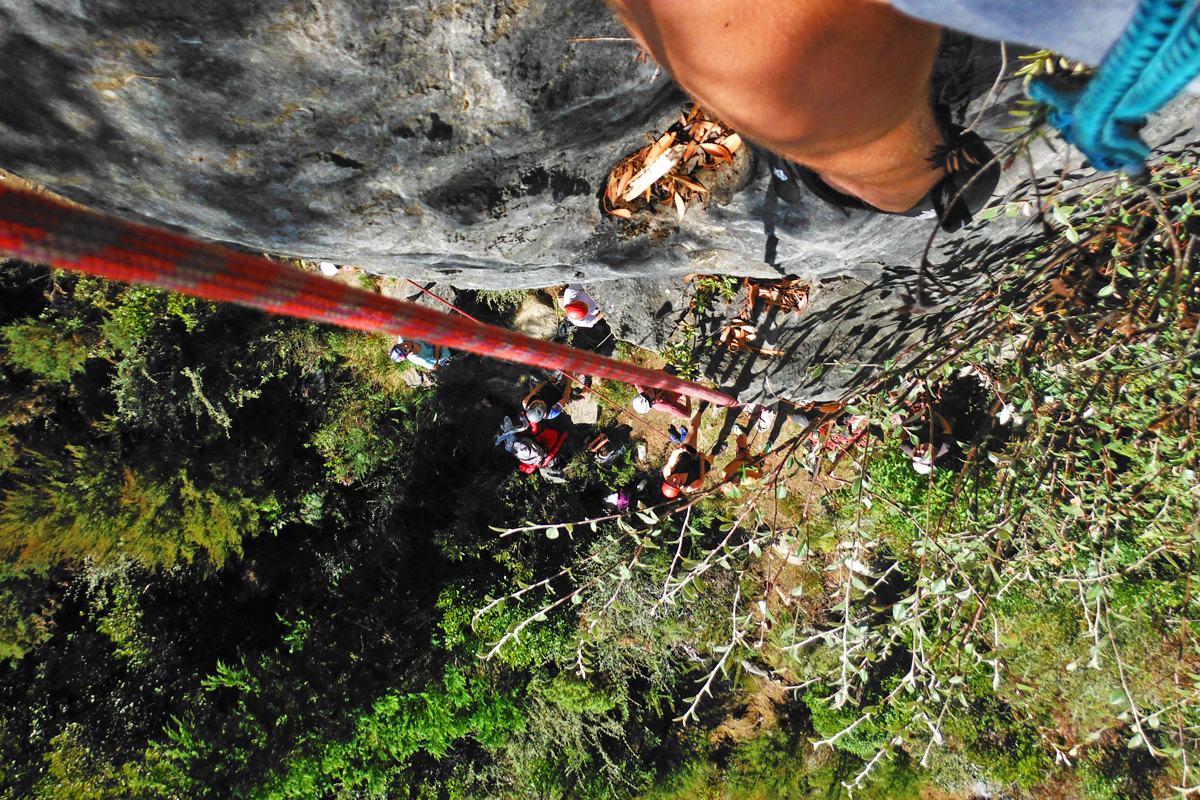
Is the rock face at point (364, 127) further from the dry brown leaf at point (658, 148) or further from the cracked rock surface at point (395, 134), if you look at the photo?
the dry brown leaf at point (658, 148)

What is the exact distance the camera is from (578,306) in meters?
4.73

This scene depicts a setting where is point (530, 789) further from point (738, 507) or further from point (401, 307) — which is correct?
point (401, 307)

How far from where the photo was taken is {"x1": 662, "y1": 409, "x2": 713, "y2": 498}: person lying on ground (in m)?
5.43

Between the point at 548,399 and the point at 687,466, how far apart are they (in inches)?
62.3

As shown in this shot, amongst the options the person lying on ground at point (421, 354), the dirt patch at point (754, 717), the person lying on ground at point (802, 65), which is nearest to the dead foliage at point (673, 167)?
the person lying on ground at point (802, 65)

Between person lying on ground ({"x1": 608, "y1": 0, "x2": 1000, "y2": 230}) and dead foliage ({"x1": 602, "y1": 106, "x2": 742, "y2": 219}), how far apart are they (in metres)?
1.17

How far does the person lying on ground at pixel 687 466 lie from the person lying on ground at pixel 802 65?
410cm

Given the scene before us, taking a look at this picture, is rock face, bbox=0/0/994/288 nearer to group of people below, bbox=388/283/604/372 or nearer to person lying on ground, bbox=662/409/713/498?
group of people below, bbox=388/283/604/372

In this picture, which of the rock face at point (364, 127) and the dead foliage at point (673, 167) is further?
the dead foliage at point (673, 167)

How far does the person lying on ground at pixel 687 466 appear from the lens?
543cm

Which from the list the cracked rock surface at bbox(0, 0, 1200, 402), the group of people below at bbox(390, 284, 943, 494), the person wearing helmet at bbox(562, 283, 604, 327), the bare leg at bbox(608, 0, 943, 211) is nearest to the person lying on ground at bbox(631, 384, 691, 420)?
the group of people below at bbox(390, 284, 943, 494)

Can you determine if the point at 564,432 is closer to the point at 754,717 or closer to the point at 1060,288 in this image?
the point at 754,717

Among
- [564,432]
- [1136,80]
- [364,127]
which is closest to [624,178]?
[364,127]

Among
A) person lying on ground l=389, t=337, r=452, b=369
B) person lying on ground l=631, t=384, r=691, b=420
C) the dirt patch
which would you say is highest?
person lying on ground l=631, t=384, r=691, b=420
